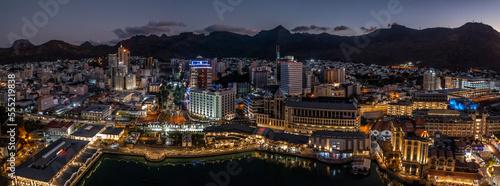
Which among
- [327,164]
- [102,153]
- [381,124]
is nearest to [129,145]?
[102,153]

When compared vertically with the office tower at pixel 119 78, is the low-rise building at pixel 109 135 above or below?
below

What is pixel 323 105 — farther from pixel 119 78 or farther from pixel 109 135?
pixel 119 78

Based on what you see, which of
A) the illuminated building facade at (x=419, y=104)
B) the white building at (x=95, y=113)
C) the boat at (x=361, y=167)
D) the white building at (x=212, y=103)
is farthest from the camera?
the white building at (x=95, y=113)

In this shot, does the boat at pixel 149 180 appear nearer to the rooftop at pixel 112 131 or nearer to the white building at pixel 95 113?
the rooftop at pixel 112 131

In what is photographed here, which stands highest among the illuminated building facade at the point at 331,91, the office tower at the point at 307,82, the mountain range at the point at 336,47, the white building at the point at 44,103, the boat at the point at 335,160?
the mountain range at the point at 336,47

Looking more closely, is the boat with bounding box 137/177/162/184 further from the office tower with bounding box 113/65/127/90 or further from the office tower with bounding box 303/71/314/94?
the office tower with bounding box 113/65/127/90

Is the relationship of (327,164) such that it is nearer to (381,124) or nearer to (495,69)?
(381,124)

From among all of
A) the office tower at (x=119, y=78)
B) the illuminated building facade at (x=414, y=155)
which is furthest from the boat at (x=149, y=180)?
the office tower at (x=119, y=78)

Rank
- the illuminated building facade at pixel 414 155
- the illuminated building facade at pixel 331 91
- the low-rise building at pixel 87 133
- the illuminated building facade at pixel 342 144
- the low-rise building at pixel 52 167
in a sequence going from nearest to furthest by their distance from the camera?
the low-rise building at pixel 52 167, the illuminated building facade at pixel 414 155, the illuminated building facade at pixel 342 144, the low-rise building at pixel 87 133, the illuminated building facade at pixel 331 91
